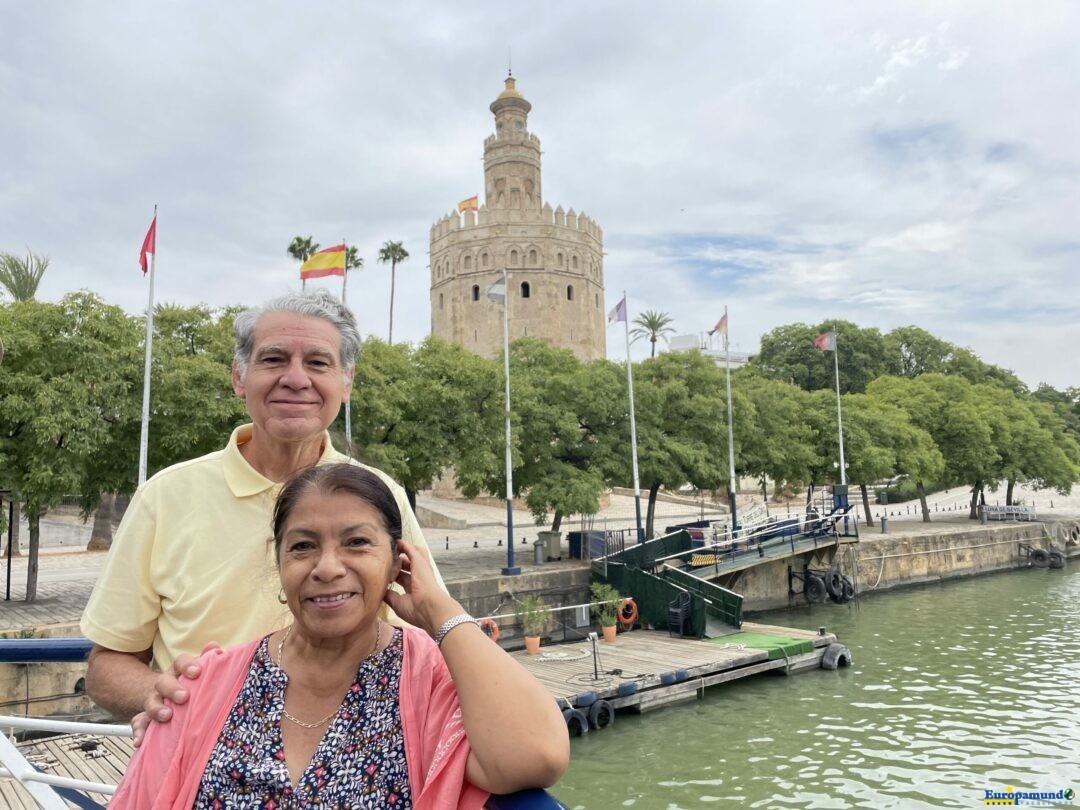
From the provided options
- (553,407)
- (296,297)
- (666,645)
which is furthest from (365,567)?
(553,407)

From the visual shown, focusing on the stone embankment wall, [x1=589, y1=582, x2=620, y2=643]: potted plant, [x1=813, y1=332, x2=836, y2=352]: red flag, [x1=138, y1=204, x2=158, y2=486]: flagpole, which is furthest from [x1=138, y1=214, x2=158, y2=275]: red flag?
[x1=813, y1=332, x2=836, y2=352]: red flag

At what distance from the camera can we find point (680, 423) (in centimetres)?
2933

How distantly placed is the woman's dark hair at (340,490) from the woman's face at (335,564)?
0.01 m

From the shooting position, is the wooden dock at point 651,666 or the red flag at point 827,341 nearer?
the wooden dock at point 651,666

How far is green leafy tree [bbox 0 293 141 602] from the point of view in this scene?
15008 mm

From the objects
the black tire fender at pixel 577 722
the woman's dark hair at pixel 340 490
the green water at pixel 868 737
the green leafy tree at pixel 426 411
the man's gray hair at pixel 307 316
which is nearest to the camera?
the woman's dark hair at pixel 340 490

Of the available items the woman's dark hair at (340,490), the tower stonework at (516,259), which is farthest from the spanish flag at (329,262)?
the tower stonework at (516,259)

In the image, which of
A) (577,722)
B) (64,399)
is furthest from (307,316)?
(64,399)

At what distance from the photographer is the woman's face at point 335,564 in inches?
68.3

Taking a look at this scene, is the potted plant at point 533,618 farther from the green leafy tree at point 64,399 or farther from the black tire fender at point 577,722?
the green leafy tree at point 64,399

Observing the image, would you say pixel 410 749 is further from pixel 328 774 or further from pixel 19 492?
pixel 19 492

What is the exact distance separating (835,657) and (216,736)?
17.6 meters

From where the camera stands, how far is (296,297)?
7.75ft

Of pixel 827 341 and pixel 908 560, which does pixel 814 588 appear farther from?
pixel 827 341
